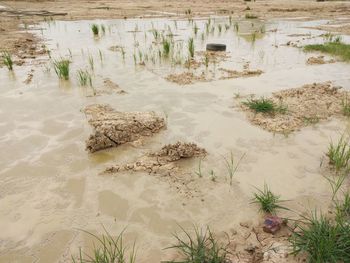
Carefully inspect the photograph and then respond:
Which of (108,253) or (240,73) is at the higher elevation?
(240,73)

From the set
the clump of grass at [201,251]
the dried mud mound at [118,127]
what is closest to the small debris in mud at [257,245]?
the clump of grass at [201,251]

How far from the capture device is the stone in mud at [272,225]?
2373 millimetres

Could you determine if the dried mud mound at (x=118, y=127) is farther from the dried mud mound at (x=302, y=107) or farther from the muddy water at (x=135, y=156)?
the dried mud mound at (x=302, y=107)

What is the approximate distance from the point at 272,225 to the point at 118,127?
7.02ft

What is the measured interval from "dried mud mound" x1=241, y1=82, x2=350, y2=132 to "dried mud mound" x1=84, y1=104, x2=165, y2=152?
1.41 meters

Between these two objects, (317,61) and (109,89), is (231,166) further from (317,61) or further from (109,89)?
(317,61)

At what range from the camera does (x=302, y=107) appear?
4.59 m

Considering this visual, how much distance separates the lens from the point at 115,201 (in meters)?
2.79

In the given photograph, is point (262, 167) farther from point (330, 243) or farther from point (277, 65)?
point (277, 65)

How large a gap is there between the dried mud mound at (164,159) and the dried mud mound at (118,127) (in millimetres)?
448

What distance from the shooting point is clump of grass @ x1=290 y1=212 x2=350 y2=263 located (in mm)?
1973

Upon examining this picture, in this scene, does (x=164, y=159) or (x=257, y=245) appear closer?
(x=257, y=245)

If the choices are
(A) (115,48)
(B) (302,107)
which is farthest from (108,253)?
(A) (115,48)

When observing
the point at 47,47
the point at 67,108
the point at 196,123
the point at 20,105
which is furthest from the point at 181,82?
the point at 47,47
